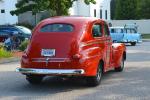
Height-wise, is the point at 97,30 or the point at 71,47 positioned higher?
the point at 97,30

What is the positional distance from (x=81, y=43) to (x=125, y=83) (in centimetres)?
190

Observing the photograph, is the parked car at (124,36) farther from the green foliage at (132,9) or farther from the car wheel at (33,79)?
the green foliage at (132,9)

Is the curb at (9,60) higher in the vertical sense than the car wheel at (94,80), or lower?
lower

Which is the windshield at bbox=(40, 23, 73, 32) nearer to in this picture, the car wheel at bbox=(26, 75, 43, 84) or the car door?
the car wheel at bbox=(26, 75, 43, 84)

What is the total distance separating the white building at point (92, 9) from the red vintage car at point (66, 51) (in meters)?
44.6

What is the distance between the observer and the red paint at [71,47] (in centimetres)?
1237

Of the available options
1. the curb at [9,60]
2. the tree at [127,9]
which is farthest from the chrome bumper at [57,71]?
the tree at [127,9]

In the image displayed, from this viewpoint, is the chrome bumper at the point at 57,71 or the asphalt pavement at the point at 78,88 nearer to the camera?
the asphalt pavement at the point at 78,88

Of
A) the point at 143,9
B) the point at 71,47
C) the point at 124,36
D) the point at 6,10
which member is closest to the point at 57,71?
the point at 71,47

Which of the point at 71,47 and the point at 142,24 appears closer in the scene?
the point at 71,47

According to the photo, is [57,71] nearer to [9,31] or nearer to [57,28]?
[57,28]

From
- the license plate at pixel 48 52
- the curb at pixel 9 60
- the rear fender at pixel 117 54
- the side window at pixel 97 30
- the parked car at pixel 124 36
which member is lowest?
the parked car at pixel 124 36

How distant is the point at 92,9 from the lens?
2420 inches

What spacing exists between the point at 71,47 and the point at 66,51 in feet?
0.56
